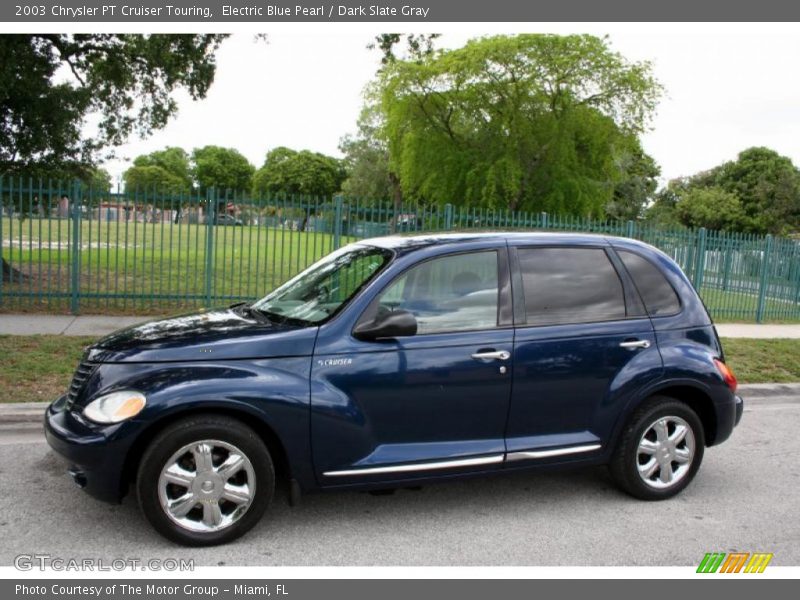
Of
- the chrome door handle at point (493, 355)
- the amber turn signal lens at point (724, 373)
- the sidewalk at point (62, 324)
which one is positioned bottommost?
the sidewalk at point (62, 324)

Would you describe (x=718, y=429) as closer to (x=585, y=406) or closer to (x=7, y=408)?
(x=585, y=406)

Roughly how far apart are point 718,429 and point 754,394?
4332mm

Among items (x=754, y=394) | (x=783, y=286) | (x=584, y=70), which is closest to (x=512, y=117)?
(x=584, y=70)

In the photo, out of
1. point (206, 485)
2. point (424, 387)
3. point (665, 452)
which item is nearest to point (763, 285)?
point (665, 452)

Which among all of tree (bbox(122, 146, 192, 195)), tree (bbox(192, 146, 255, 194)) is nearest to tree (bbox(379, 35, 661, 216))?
tree (bbox(192, 146, 255, 194))

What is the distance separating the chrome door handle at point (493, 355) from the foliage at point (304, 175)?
100 meters

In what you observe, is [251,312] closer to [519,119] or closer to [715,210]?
[519,119]

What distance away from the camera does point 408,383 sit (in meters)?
4.14

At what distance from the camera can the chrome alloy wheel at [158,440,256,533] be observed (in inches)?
150

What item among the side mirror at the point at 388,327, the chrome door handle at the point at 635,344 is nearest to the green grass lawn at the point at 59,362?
the side mirror at the point at 388,327

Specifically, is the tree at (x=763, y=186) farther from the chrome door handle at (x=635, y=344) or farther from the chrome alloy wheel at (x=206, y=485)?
the chrome alloy wheel at (x=206, y=485)

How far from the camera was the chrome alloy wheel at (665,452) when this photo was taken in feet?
15.8

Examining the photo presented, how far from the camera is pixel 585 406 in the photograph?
179 inches

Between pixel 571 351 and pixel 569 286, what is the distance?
47cm
